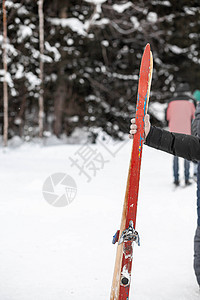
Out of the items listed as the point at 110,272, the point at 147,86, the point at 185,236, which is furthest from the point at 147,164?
the point at 147,86

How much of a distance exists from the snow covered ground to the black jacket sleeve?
1289 mm

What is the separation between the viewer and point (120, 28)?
Result: 697 inches

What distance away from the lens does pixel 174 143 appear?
94.0 inches

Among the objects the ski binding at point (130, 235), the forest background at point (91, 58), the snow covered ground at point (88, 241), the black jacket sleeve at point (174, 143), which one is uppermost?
the forest background at point (91, 58)

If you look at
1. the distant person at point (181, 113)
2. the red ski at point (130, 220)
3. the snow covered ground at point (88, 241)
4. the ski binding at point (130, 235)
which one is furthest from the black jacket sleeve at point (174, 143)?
the distant person at point (181, 113)

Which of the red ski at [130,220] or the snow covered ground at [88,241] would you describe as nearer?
the red ski at [130,220]

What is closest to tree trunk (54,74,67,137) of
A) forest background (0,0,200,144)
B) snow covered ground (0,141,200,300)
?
forest background (0,0,200,144)

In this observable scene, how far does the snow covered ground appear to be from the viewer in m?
3.05

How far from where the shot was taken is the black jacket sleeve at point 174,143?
2361 millimetres

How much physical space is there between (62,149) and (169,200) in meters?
7.15

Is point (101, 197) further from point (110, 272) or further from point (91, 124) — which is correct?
point (91, 124)

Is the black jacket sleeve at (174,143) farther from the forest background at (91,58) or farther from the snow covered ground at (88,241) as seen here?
the forest background at (91,58)

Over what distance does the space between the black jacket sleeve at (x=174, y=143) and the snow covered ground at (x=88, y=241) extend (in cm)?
129

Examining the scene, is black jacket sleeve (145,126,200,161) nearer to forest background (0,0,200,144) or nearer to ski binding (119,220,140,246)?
ski binding (119,220,140,246)
